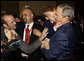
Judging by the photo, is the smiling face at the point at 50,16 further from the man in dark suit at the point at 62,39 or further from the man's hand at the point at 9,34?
the man's hand at the point at 9,34

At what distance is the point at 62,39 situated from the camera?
1577 millimetres

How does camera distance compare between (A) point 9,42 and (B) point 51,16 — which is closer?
(A) point 9,42

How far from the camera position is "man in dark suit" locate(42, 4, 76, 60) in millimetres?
1585

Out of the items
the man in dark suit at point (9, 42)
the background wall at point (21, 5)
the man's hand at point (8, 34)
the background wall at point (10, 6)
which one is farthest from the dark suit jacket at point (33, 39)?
the background wall at point (10, 6)

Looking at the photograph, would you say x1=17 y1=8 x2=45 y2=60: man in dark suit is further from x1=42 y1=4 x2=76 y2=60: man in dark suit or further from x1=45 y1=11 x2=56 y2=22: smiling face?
x1=42 y1=4 x2=76 y2=60: man in dark suit

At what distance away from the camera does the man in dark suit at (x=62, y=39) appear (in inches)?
62.4

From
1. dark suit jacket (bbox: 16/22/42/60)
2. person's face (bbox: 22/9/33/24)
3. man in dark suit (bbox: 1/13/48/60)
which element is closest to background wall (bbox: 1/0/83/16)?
person's face (bbox: 22/9/33/24)

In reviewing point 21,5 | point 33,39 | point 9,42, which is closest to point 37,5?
point 21,5

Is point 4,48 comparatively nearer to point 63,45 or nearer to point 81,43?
point 63,45

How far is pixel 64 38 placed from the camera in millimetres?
1578

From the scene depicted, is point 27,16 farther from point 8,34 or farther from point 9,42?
point 9,42

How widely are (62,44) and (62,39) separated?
0.05 m

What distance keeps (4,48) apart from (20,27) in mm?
827

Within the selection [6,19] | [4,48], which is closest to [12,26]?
[6,19]
